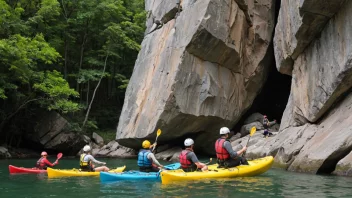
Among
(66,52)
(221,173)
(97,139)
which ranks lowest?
(221,173)

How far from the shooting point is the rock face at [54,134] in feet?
80.1

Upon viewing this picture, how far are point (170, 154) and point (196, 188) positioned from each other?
12.8 meters

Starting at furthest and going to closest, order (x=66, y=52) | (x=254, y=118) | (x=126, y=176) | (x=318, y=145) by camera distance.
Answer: (x=66, y=52)
(x=254, y=118)
(x=318, y=145)
(x=126, y=176)

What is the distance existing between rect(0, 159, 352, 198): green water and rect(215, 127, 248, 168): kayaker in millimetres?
643

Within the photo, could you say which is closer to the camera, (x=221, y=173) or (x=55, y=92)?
(x=221, y=173)

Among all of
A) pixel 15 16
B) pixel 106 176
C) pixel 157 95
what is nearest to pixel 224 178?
pixel 106 176

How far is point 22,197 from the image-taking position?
26.6ft

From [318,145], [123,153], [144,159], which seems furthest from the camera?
[123,153]

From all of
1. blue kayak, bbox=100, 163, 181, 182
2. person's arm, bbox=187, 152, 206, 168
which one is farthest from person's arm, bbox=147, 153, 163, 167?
person's arm, bbox=187, 152, 206, 168

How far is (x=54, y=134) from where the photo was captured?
80.5 ft

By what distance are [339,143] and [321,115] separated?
10.1 ft

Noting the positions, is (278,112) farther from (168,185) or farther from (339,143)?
(168,185)

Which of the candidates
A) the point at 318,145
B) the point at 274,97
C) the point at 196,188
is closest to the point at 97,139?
the point at 274,97

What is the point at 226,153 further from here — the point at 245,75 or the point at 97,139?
the point at 97,139
